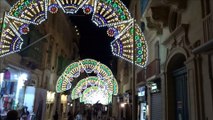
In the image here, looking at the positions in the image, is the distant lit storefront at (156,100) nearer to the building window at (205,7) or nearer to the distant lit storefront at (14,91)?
the building window at (205,7)

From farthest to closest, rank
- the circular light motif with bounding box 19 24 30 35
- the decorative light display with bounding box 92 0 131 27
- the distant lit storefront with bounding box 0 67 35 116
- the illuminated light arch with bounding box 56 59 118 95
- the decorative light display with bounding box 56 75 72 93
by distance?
the decorative light display with bounding box 56 75 72 93
the illuminated light arch with bounding box 56 59 118 95
the distant lit storefront with bounding box 0 67 35 116
the circular light motif with bounding box 19 24 30 35
the decorative light display with bounding box 92 0 131 27

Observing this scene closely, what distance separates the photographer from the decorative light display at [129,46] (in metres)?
10.9

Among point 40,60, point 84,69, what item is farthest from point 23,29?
point 84,69

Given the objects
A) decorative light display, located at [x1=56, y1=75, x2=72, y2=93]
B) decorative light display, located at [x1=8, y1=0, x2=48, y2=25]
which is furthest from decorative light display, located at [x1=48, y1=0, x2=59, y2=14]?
decorative light display, located at [x1=56, y1=75, x2=72, y2=93]

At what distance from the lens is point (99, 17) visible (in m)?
11.1

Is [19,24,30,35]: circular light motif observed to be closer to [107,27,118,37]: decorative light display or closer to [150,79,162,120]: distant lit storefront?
[107,27,118,37]: decorative light display

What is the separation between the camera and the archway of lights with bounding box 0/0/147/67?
35.6 feet

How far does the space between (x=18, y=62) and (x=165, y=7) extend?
1190 cm

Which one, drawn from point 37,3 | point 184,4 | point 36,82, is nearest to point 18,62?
point 36,82

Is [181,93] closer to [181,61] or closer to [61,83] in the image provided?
[181,61]

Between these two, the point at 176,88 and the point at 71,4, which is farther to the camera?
the point at 71,4

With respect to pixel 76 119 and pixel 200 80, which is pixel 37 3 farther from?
pixel 76 119

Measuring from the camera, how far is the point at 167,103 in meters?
10.5

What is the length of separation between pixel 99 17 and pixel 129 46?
77.6 inches
